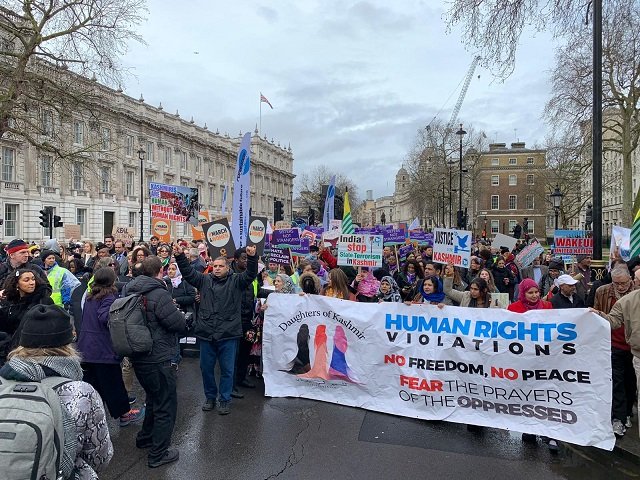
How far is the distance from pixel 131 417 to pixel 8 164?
40.8 m

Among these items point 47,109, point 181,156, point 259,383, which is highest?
point 181,156

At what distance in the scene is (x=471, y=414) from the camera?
5023 mm

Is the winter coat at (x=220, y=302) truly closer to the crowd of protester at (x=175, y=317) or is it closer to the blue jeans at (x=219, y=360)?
the crowd of protester at (x=175, y=317)

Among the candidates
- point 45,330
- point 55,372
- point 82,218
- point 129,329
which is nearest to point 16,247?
point 129,329

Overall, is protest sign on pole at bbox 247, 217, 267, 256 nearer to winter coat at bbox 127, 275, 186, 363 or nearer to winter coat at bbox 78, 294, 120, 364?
winter coat at bbox 78, 294, 120, 364

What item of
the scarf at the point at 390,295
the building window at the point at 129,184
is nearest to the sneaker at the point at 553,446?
the scarf at the point at 390,295

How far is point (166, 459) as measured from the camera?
4.36 metres

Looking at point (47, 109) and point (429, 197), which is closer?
point (47, 109)

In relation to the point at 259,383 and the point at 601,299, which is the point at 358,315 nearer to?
the point at 259,383

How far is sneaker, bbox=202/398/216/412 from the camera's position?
224 inches

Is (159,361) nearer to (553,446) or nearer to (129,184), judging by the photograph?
(553,446)

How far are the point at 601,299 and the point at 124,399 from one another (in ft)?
17.9

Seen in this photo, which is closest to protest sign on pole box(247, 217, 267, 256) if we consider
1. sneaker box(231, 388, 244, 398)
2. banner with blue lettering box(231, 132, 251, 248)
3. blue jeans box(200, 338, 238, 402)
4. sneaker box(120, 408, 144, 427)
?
banner with blue lettering box(231, 132, 251, 248)

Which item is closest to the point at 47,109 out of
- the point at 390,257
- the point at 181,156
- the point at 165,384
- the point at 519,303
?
the point at 390,257
